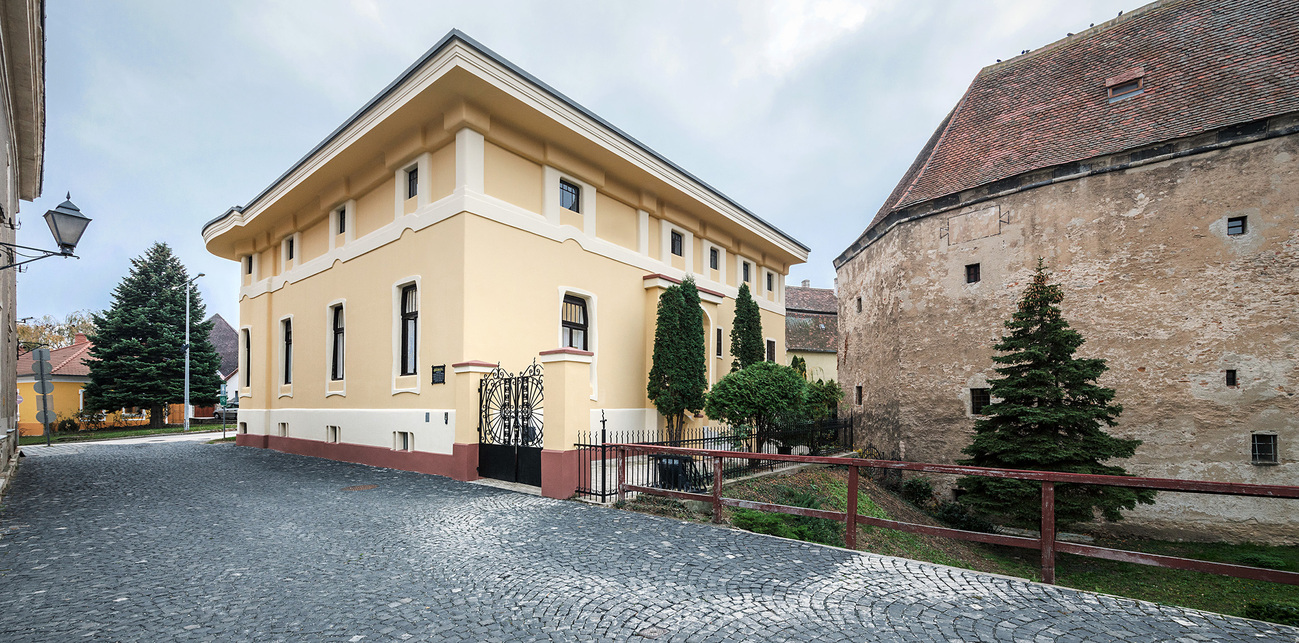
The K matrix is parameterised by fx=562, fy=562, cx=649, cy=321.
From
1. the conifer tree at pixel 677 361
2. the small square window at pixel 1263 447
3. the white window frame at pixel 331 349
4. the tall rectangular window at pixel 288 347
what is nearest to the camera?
the small square window at pixel 1263 447

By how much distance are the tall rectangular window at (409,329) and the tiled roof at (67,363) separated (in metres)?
29.6

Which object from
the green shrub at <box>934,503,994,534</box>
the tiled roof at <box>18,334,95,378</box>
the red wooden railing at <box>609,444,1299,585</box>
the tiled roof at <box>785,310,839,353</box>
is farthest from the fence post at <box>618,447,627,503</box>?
the tiled roof at <box>18,334,95,378</box>

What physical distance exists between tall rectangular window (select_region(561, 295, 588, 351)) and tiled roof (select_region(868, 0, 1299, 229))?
1088 centimetres

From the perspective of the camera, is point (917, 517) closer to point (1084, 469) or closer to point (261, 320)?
point (1084, 469)

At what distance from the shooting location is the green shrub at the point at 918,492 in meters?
15.6

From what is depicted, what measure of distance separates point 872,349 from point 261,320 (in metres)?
20.0

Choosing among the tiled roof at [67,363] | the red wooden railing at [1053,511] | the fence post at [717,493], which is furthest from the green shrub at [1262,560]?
the tiled roof at [67,363]

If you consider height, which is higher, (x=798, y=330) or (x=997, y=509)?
(x=798, y=330)

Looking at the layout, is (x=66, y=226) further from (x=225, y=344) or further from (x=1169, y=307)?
(x=225, y=344)

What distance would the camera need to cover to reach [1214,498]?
1280cm

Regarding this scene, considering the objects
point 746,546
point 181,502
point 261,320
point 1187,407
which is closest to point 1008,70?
point 1187,407

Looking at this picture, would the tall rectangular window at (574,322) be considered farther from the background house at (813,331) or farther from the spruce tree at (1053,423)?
the background house at (813,331)

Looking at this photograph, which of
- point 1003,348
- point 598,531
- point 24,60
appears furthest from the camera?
point 1003,348

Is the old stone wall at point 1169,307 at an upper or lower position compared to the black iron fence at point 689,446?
upper
